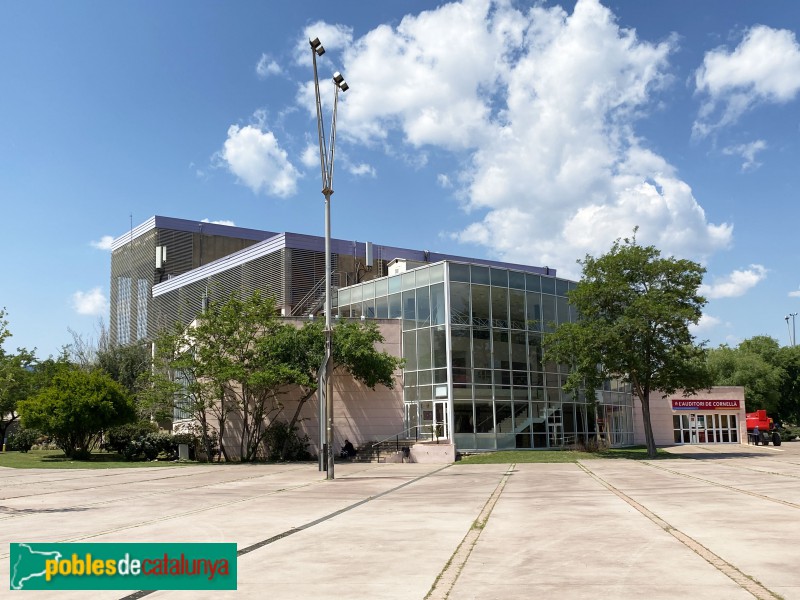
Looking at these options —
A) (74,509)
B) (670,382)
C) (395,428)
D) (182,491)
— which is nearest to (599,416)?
(670,382)

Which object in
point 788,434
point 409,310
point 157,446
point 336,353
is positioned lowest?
point 788,434

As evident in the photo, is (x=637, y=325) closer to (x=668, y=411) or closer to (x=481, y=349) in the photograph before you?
(x=481, y=349)

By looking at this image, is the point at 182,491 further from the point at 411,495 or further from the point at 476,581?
the point at 476,581

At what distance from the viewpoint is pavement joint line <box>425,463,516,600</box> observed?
23.3 feet

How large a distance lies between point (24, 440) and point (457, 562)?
53125 millimetres

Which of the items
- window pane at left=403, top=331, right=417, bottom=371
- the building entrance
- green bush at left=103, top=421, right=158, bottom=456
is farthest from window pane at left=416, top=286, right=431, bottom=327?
the building entrance

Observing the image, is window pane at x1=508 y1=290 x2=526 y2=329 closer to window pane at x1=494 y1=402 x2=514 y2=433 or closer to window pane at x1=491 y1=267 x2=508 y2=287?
window pane at x1=491 y1=267 x2=508 y2=287

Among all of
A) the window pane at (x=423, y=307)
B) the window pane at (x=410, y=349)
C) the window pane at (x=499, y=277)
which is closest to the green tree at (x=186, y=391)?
the window pane at (x=410, y=349)

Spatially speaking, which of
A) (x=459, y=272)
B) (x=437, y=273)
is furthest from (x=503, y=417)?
(x=437, y=273)

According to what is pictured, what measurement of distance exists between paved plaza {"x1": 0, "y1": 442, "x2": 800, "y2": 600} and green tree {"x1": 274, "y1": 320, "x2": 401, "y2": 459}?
13595 millimetres

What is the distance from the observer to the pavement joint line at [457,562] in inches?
279

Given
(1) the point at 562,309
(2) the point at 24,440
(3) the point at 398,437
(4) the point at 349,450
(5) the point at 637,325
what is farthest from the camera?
(2) the point at 24,440

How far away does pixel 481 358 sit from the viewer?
→ 39562 millimetres

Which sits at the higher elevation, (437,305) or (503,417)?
(437,305)
